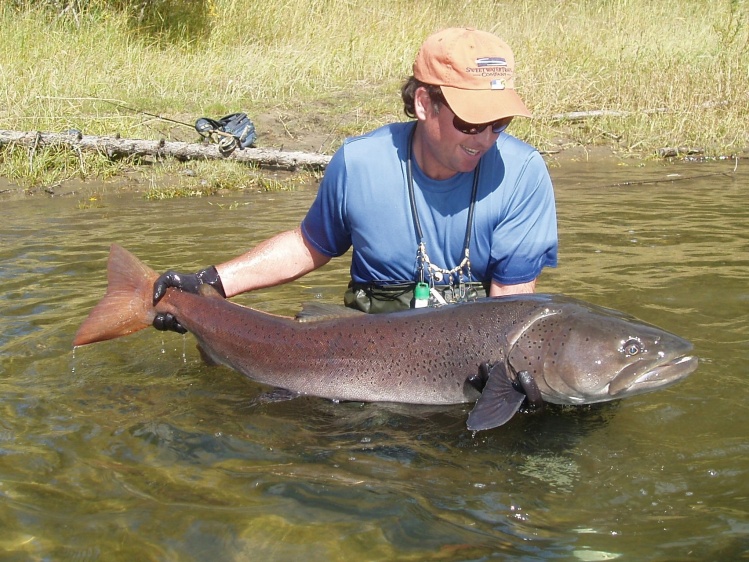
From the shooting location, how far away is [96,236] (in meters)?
8.00

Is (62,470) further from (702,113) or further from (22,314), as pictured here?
(702,113)

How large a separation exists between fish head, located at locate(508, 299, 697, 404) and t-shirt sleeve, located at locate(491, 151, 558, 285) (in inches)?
18.5

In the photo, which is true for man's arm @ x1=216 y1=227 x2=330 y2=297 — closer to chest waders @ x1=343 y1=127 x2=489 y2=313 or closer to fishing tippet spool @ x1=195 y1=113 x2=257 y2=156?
chest waders @ x1=343 y1=127 x2=489 y2=313

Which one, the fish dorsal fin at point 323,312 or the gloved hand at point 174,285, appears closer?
the fish dorsal fin at point 323,312

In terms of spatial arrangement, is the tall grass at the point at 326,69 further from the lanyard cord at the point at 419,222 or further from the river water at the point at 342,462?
the lanyard cord at the point at 419,222

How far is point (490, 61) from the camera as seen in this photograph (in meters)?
4.06

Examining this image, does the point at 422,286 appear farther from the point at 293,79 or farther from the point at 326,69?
the point at 326,69

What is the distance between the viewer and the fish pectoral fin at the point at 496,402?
12.0ft

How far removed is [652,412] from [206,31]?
12628 mm

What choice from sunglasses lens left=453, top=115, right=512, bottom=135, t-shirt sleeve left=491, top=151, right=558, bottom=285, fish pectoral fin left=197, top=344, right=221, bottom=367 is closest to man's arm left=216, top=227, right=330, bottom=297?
fish pectoral fin left=197, top=344, right=221, bottom=367

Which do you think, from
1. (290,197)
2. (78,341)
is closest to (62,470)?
(78,341)

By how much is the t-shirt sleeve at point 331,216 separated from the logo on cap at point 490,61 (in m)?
0.80

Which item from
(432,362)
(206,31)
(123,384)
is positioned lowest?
(123,384)

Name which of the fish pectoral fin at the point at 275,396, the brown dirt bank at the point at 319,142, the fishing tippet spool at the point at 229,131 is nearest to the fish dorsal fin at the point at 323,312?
the fish pectoral fin at the point at 275,396
